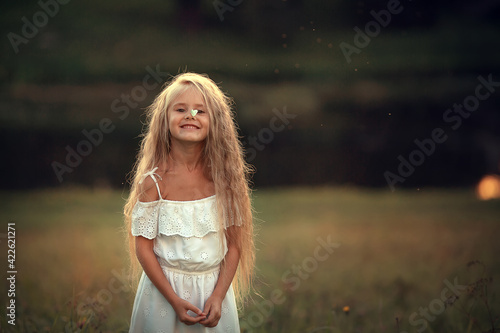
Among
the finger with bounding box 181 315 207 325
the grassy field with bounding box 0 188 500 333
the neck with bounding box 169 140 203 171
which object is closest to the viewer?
the finger with bounding box 181 315 207 325

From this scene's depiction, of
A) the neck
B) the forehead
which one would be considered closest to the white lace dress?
the neck

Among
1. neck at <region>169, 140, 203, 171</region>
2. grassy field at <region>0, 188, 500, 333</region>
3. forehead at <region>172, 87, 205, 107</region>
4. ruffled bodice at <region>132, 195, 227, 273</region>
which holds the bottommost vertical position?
grassy field at <region>0, 188, 500, 333</region>

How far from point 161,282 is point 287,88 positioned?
2509mm

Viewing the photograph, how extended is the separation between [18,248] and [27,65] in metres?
1.26

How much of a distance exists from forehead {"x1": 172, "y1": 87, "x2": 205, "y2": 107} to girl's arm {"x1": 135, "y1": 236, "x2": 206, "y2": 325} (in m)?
0.53

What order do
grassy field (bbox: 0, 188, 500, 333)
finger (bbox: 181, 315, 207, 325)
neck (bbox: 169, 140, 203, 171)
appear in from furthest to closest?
grassy field (bbox: 0, 188, 500, 333) → neck (bbox: 169, 140, 203, 171) → finger (bbox: 181, 315, 207, 325)

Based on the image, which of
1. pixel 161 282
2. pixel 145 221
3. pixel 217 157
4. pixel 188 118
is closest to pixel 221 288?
pixel 161 282

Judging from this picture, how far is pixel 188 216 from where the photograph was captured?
76.0 inches

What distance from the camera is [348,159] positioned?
12.9 ft

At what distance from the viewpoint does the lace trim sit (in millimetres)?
1914

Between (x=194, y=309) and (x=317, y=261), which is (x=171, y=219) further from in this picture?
(x=317, y=261)

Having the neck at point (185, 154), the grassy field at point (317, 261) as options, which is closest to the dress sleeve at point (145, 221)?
the neck at point (185, 154)

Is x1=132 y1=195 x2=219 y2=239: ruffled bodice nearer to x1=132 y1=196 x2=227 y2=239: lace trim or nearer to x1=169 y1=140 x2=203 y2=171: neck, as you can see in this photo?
x1=132 y1=196 x2=227 y2=239: lace trim

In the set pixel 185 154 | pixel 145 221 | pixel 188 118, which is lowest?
pixel 145 221
